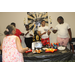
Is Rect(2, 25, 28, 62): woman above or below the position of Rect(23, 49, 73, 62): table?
above

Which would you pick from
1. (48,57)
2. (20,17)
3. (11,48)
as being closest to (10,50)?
(11,48)

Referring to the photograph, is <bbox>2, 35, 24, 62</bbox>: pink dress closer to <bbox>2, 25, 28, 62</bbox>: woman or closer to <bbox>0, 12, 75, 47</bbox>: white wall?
<bbox>2, 25, 28, 62</bbox>: woman

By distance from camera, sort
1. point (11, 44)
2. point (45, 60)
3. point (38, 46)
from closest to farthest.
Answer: point (11, 44) → point (45, 60) → point (38, 46)

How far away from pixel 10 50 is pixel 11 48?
37 mm

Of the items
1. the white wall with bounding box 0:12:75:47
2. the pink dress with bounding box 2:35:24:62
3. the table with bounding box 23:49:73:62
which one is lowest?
the table with bounding box 23:49:73:62

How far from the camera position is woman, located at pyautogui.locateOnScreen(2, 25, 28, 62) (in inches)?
58.8

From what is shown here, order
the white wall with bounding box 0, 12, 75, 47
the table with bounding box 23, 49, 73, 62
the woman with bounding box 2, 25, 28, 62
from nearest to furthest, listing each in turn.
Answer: the woman with bounding box 2, 25, 28, 62 < the table with bounding box 23, 49, 73, 62 < the white wall with bounding box 0, 12, 75, 47

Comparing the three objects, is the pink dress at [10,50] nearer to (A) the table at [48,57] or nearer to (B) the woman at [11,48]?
(B) the woman at [11,48]

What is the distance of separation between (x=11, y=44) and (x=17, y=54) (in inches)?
7.8

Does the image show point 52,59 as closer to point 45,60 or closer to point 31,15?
point 45,60

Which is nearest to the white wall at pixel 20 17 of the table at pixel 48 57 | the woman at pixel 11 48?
the table at pixel 48 57

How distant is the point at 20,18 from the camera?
14.7ft

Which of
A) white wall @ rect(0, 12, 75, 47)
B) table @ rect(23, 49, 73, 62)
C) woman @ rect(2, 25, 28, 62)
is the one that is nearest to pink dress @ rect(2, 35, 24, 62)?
woman @ rect(2, 25, 28, 62)

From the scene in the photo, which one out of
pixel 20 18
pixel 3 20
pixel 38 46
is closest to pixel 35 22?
pixel 20 18
